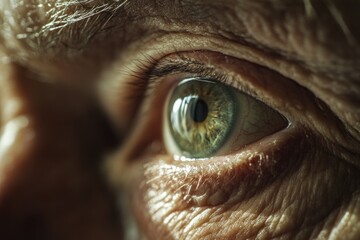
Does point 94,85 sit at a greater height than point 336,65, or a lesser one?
greater

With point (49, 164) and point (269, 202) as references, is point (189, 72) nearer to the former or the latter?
point (269, 202)

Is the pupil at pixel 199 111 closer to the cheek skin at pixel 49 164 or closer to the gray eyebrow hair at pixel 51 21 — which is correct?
the gray eyebrow hair at pixel 51 21

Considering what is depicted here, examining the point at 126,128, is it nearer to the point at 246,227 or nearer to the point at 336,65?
the point at 246,227

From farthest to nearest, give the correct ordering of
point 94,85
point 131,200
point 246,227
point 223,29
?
point 94,85, point 131,200, point 246,227, point 223,29

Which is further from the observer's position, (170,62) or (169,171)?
(169,171)

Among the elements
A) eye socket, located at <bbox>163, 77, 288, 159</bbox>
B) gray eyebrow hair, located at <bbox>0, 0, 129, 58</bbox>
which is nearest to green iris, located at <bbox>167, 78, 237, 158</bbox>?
eye socket, located at <bbox>163, 77, 288, 159</bbox>

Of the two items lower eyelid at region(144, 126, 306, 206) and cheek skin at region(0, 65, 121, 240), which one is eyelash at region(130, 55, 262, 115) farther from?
cheek skin at region(0, 65, 121, 240)

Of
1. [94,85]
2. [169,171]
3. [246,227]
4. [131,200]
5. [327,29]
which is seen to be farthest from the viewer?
[94,85]

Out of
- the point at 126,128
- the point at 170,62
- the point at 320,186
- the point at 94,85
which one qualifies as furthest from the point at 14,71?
the point at 320,186
